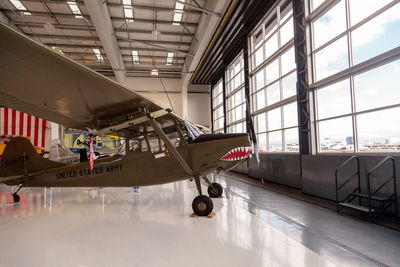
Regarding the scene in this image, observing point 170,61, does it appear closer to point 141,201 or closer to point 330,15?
point 330,15

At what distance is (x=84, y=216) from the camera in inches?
169

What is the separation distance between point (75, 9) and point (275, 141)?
10985mm

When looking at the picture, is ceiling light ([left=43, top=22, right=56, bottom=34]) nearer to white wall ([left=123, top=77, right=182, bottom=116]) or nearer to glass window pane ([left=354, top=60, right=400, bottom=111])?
white wall ([left=123, top=77, right=182, bottom=116])

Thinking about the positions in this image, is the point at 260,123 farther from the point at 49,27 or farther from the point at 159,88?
the point at 49,27

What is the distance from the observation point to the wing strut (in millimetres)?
4045

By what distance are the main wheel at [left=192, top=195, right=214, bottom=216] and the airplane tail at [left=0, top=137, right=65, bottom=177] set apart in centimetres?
357

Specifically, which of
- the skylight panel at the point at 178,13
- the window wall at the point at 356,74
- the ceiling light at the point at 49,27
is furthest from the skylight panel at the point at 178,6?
the ceiling light at the point at 49,27

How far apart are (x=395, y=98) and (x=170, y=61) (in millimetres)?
14355

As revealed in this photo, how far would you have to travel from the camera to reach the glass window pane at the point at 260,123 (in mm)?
10390

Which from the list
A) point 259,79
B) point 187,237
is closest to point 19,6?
point 259,79

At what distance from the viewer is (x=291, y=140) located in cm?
849

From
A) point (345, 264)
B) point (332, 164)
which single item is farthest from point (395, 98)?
point (345, 264)

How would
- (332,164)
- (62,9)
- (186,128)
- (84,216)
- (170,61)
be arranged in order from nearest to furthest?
(84,216), (186,128), (332,164), (62,9), (170,61)

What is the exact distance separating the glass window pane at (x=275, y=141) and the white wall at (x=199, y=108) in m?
11.0
